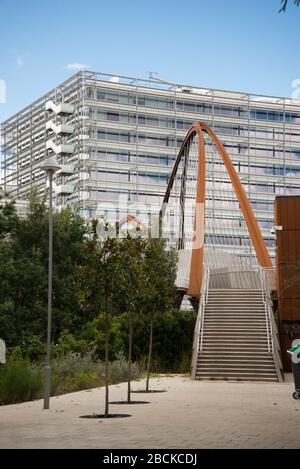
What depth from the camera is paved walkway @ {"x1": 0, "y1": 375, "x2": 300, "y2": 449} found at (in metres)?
10.3

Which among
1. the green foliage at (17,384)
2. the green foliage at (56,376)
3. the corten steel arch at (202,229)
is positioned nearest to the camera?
the green foliage at (17,384)

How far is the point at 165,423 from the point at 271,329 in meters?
17.9

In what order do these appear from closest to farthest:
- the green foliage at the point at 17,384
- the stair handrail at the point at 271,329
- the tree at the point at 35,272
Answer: the green foliage at the point at 17,384 → the stair handrail at the point at 271,329 → the tree at the point at 35,272

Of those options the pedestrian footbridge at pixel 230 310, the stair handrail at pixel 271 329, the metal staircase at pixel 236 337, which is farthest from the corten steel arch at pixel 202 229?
the stair handrail at pixel 271 329

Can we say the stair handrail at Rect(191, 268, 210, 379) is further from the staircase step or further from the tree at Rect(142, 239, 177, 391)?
the tree at Rect(142, 239, 177, 391)

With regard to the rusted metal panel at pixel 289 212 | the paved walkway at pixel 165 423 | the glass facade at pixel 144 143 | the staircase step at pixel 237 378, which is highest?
the glass facade at pixel 144 143

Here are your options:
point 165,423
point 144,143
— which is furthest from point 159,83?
point 165,423

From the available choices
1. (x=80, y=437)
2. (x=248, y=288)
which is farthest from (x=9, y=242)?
(x=80, y=437)

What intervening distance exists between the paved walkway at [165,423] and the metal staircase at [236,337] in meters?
6.86

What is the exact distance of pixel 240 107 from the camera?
370ft

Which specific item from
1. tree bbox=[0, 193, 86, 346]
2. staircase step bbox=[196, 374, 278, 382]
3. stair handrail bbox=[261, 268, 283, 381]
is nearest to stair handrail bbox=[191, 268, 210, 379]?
staircase step bbox=[196, 374, 278, 382]

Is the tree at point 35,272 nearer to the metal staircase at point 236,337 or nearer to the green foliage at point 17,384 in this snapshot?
the metal staircase at point 236,337

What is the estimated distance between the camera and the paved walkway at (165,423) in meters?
10.3

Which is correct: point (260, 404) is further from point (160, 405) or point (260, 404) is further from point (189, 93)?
point (189, 93)
